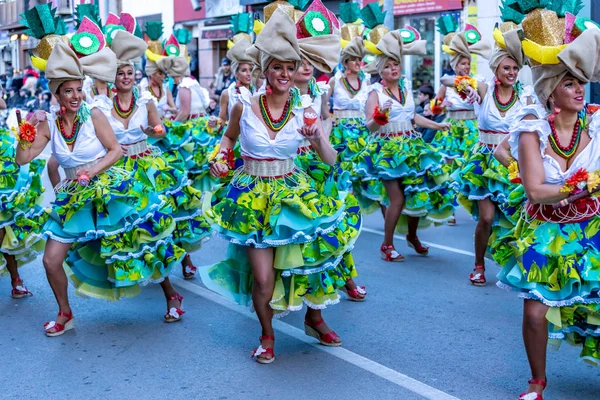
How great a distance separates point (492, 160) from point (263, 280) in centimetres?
302

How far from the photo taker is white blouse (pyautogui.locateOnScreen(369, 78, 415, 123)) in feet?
29.2

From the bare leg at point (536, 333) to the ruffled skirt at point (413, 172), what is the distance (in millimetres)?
4157

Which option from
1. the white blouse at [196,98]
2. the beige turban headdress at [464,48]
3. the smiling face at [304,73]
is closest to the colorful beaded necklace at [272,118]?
the smiling face at [304,73]

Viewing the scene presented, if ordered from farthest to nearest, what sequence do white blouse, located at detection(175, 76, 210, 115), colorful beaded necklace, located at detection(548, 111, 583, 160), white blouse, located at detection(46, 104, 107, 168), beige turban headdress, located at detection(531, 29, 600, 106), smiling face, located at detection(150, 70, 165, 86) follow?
white blouse, located at detection(175, 76, 210, 115)
smiling face, located at detection(150, 70, 165, 86)
white blouse, located at detection(46, 104, 107, 168)
colorful beaded necklace, located at detection(548, 111, 583, 160)
beige turban headdress, located at detection(531, 29, 600, 106)

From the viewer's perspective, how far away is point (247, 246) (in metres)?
5.79

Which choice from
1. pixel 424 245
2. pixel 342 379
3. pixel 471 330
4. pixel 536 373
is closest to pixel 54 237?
pixel 342 379

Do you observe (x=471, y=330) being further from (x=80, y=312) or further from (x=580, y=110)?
(x=80, y=312)

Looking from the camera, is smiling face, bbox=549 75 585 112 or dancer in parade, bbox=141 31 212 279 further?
dancer in parade, bbox=141 31 212 279

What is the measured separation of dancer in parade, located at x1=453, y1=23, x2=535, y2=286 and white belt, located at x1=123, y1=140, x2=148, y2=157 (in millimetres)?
2890

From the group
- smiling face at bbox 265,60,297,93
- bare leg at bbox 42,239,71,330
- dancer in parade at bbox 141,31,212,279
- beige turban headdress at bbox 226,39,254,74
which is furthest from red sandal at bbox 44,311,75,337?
beige turban headdress at bbox 226,39,254,74

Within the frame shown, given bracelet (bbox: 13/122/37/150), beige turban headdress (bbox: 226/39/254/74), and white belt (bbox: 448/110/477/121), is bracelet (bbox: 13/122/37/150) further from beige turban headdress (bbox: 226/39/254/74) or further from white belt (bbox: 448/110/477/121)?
white belt (bbox: 448/110/477/121)

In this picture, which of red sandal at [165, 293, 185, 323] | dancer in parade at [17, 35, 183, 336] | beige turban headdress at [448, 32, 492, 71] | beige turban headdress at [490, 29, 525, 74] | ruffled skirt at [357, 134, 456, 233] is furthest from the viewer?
beige turban headdress at [448, 32, 492, 71]

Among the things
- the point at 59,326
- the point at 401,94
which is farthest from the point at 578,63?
the point at 401,94

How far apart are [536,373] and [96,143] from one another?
3.59 m
